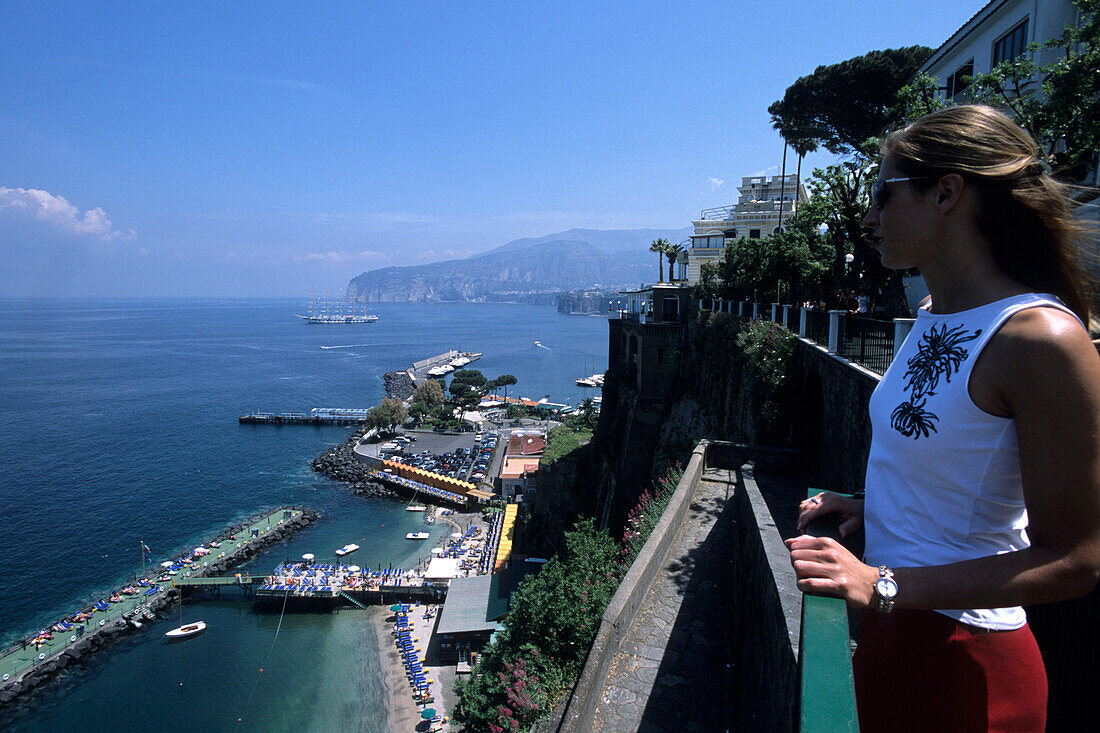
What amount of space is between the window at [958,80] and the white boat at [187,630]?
107 ft

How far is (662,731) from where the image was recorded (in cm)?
500

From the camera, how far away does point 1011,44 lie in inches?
486

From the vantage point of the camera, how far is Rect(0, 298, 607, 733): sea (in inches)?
853

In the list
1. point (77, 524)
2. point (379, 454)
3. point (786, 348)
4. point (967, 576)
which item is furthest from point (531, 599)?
point (379, 454)

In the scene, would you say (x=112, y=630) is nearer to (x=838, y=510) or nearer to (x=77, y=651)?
(x=77, y=651)

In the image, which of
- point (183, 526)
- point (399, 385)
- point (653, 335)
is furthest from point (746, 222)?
point (399, 385)

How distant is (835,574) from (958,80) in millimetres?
17858

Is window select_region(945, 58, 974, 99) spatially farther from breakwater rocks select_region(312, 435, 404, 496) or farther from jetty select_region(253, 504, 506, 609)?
breakwater rocks select_region(312, 435, 404, 496)

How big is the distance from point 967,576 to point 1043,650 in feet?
7.20

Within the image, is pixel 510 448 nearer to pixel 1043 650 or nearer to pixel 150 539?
pixel 150 539

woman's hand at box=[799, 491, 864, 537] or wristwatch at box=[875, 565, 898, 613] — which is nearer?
wristwatch at box=[875, 565, 898, 613]

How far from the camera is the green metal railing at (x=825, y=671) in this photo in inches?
43.5

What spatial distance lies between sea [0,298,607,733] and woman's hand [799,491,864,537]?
22554mm

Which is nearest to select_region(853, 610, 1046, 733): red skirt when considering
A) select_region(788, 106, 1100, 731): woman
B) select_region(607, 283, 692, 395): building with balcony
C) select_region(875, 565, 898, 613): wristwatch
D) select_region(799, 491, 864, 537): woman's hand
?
select_region(788, 106, 1100, 731): woman
